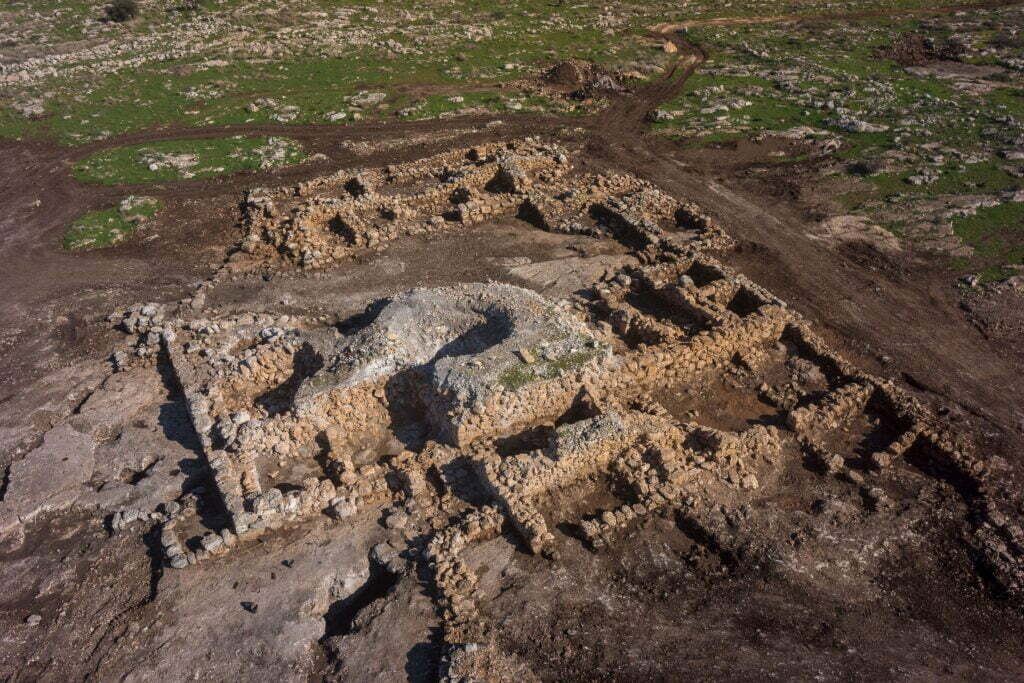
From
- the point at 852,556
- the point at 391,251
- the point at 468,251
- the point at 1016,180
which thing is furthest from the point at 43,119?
the point at 1016,180

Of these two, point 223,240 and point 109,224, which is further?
point 109,224

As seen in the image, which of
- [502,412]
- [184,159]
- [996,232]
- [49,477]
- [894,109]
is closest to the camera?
[49,477]

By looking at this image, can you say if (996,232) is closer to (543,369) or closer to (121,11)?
(543,369)

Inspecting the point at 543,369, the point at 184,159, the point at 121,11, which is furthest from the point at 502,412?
the point at 121,11

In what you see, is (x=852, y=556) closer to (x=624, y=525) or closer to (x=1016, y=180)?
(x=624, y=525)

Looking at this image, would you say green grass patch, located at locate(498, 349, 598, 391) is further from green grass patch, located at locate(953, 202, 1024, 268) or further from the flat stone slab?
green grass patch, located at locate(953, 202, 1024, 268)

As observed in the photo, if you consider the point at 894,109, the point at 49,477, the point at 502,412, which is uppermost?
the point at 894,109

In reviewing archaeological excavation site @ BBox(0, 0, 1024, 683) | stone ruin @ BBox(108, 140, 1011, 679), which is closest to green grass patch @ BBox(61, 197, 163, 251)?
archaeological excavation site @ BBox(0, 0, 1024, 683)
